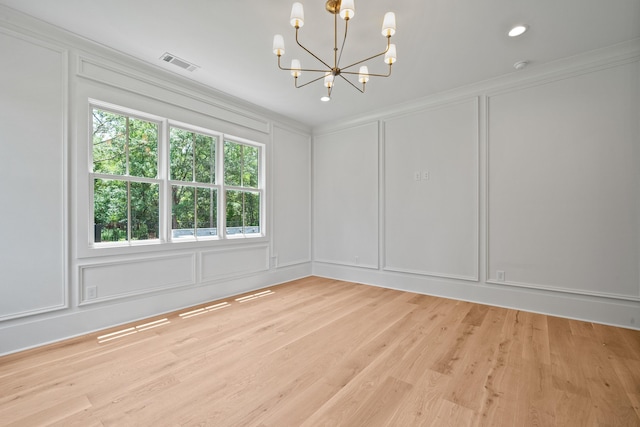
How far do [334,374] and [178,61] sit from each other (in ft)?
11.3

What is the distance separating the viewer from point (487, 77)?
11.3 feet

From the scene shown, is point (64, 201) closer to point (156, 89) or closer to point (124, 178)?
point (124, 178)

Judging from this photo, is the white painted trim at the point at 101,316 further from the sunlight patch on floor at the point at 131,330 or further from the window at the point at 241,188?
the window at the point at 241,188

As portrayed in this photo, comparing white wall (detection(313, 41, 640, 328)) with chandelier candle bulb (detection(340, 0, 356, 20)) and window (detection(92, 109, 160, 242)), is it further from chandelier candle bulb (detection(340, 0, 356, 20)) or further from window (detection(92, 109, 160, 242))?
window (detection(92, 109, 160, 242))

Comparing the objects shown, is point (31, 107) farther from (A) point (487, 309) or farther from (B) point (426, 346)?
(A) point (487, 309)

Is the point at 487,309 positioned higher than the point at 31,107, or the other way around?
the point at 31,107

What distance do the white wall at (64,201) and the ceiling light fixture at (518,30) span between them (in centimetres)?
349

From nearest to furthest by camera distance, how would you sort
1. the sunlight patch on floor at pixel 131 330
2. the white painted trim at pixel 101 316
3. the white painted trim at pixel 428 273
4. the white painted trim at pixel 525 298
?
the white painted trim at pixel 101 316
the sunlight patch on floor at pixel 131 330
the white painted trim at pixel 525 298
the white painted trim at pixel 428 273

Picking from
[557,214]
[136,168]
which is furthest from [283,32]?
[557,214]

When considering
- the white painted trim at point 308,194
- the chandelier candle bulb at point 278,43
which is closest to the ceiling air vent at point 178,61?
the chandelier candle bulb at point 278,43

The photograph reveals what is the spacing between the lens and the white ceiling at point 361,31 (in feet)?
7.36

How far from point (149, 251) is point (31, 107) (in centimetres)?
166

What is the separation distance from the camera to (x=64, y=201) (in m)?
2.59

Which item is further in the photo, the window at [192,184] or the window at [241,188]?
the window at [241,188]
